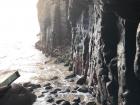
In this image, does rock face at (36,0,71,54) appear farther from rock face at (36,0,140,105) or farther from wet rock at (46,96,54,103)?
wet rock at (46,96,54,103)

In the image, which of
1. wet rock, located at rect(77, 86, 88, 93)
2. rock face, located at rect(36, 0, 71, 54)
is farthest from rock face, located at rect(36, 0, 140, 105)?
rock face, located at rect(36, 0, 71, 54)

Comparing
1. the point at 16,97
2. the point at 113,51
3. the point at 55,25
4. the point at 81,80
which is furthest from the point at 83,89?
the point at 55,25

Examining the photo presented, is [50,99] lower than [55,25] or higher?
lower

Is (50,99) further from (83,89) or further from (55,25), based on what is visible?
(55,25)

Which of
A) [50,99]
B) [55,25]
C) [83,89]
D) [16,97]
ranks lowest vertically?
[50,99]

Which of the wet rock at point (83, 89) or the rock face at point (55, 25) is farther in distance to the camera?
the rock face at point (55, 25)

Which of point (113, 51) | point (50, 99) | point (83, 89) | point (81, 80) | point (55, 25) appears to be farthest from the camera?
point (55, 25)

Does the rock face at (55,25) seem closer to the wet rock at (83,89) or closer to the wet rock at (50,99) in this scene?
the wet rock at (83,89)

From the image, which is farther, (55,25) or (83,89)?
(55,25)

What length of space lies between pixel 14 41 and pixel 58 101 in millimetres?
96744

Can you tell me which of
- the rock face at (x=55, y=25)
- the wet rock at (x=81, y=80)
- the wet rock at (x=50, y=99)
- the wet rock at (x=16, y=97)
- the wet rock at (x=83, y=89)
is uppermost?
the rock face at (x=55, y=25)

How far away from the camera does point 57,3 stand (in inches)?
3821

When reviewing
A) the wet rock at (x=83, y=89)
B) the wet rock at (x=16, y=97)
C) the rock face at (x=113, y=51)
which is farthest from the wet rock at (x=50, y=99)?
the wet rock at (x=16, y=97)

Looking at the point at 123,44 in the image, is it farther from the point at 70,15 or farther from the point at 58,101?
the point at 70,15
